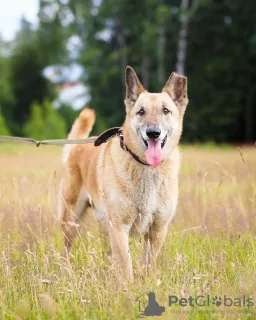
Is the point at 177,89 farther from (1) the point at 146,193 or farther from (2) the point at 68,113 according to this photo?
(2) the point at 68,113

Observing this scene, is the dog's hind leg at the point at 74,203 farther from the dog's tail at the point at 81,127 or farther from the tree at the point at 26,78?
the tree at the point at 26,78

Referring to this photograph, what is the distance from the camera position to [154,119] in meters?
3.70

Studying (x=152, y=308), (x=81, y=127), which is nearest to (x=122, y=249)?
(x=152, y=308)

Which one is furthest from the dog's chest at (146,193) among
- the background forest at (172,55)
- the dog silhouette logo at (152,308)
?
the background forest at (172,55)

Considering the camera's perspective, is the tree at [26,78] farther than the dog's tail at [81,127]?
Yes

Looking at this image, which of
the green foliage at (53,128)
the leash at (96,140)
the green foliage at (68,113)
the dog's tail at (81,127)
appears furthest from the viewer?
the green foliage at (68,113)

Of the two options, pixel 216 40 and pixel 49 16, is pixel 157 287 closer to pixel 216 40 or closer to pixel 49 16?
pixel 216 40

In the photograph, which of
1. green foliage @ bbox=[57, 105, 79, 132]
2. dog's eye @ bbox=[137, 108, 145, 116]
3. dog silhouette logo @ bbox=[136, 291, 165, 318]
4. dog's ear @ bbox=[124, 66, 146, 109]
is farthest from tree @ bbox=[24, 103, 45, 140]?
dog silhouette logo @ bbox=[136, 291, 165, 318]

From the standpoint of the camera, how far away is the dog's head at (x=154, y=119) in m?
3.67

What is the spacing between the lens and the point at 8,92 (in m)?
27.3

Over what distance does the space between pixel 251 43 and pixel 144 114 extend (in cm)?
2058

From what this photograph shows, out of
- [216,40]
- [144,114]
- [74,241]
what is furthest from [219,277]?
[216,40]

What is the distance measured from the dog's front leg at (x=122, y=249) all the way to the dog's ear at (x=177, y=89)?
3.54 feet

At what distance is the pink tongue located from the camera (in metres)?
3.67
